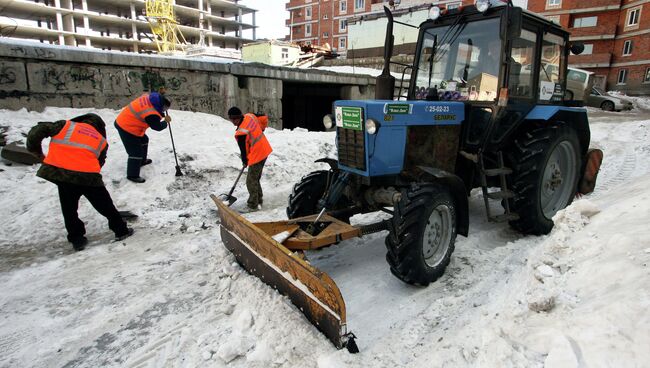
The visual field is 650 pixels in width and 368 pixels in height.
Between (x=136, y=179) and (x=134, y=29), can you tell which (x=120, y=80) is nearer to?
(x=136, y=179)

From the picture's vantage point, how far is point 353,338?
8.76ft

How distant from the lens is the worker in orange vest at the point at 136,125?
21.6 feet

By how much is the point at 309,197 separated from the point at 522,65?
10.2ft

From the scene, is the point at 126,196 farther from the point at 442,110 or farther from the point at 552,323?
the point at 552,323

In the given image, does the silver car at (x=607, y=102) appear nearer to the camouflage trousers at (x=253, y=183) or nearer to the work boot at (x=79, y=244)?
the camouflage trousers at (x=253, y=183)

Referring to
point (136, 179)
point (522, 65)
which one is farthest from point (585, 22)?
point (136, 179)

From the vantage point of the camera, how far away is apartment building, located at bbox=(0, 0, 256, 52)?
4194 cm

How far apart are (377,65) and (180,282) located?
22.6m

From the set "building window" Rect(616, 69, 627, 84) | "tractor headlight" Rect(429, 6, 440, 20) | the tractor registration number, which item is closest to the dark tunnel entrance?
"tractor headlight" Rect(429, 6, 440, 20)

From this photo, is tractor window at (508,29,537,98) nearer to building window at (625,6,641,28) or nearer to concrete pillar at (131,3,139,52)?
building window at (625,6,641,28)

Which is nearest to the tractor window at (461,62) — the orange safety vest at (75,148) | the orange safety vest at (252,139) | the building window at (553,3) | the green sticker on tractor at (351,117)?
the green sticker on tractor at (351,117)

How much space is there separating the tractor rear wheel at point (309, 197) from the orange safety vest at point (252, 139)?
1970 mm

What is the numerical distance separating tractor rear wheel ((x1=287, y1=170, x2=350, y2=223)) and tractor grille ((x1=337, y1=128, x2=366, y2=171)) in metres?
0.48

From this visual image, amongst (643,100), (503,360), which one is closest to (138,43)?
(643,100)
